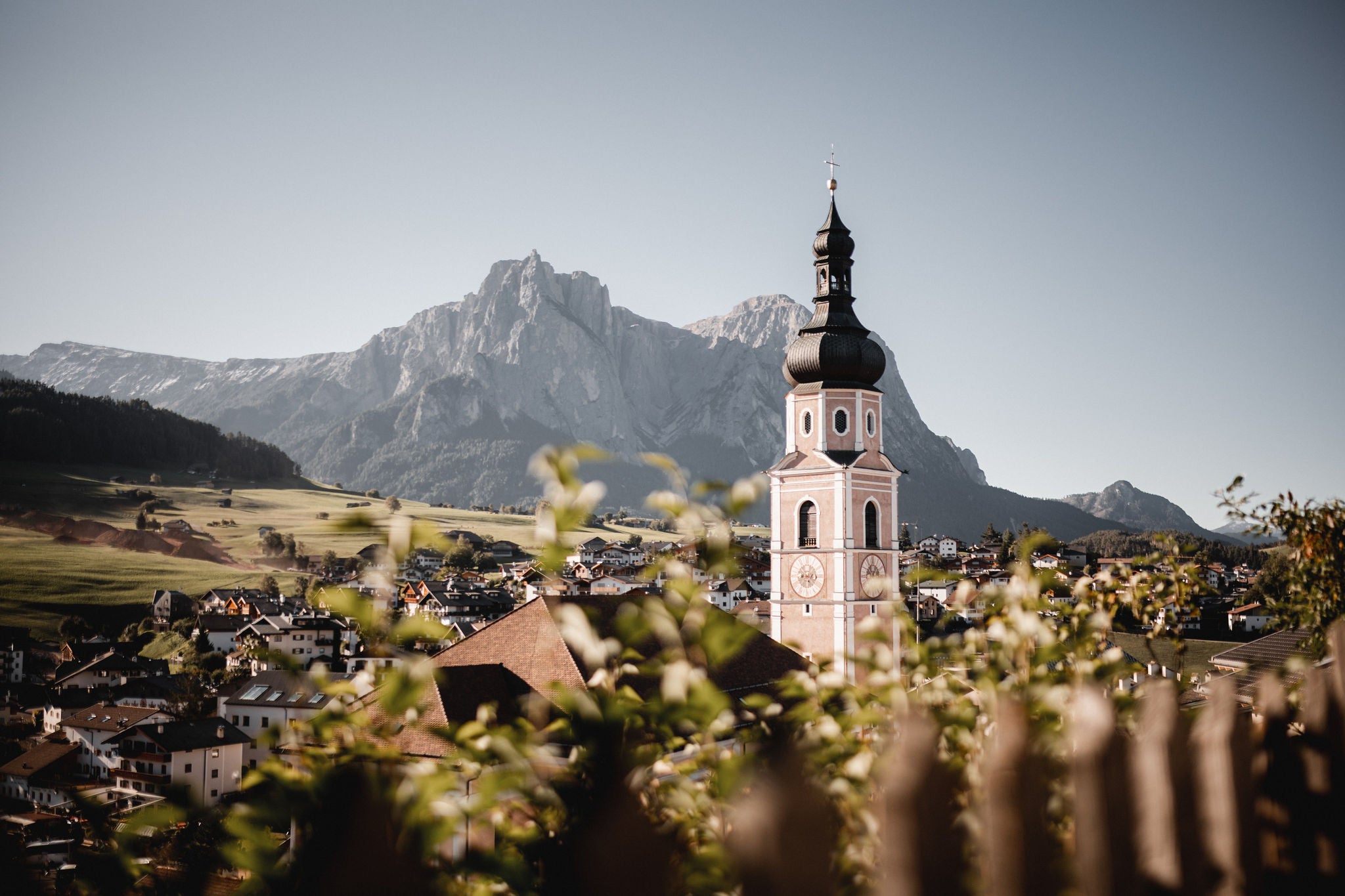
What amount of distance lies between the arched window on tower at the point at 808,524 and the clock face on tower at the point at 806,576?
1.70ft

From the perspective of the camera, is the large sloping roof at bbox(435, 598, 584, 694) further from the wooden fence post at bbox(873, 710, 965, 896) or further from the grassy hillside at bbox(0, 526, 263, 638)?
the grassy hillside at bbox(0, 526, 263, 638)

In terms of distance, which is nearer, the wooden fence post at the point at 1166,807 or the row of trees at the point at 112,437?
the wooden fence post at the point at 1166,807

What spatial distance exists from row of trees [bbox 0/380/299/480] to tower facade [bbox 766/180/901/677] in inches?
3577

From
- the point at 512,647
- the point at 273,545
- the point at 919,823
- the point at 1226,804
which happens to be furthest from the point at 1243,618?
the point at 273,545

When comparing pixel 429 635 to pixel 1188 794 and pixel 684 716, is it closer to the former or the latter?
pixel 684 716

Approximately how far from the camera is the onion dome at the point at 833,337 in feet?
118

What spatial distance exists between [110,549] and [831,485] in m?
67.8

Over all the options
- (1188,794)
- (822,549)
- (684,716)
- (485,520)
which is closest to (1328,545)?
(1188,794)

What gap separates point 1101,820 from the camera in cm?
139

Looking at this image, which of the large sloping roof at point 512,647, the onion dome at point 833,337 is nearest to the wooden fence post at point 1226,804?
the large sloping roof at point 512,647

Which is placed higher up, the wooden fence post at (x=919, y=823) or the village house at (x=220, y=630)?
the wooden fence post at (x=919, y=823)

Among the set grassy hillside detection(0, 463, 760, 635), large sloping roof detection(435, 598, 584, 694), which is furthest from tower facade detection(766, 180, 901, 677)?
grassy hillside detection(0, 463, 760, 635)

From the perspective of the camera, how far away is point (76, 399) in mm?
116125

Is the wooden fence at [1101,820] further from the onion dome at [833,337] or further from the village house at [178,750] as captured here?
the village house at [178,750]
